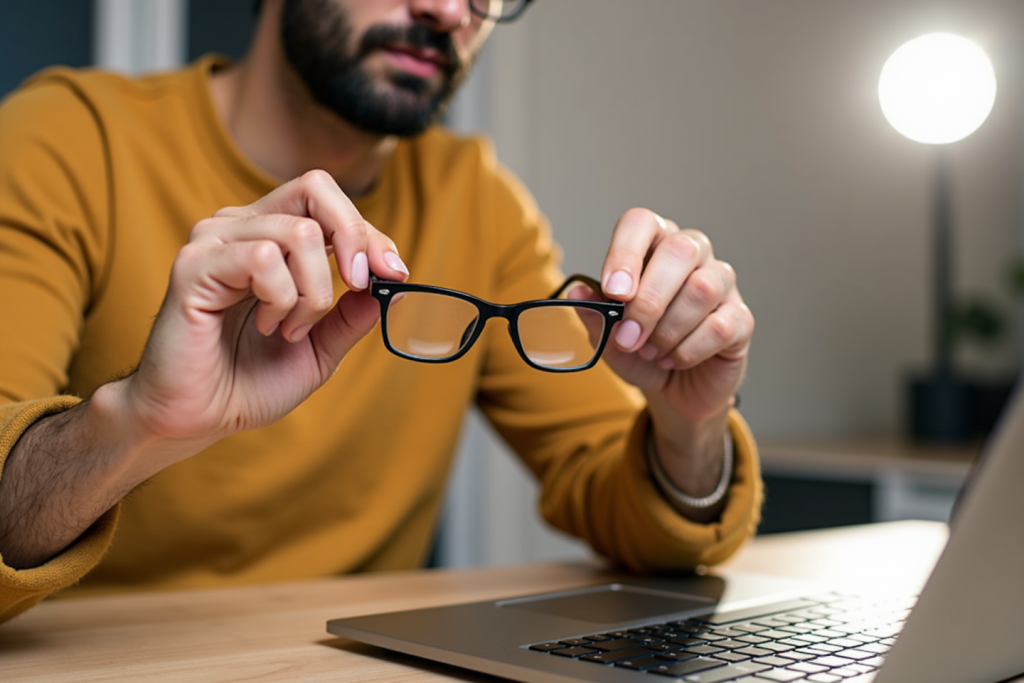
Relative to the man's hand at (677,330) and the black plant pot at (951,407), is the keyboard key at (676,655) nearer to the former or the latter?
the man's hand at (677,330)

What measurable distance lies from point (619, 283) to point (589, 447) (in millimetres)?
472

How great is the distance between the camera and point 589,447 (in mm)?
1209

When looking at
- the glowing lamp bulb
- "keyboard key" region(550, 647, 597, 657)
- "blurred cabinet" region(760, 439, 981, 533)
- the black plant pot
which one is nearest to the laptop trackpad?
"keyboard key" region(550, 647, 597, 657)

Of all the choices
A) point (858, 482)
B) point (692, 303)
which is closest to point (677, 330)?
point (692, 303)

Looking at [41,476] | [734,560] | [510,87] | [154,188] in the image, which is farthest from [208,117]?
[510,87]

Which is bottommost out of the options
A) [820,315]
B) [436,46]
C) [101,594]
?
[101,594]

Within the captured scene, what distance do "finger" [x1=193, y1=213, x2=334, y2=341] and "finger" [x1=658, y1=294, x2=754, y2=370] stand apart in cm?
32

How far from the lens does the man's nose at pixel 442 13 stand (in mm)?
1187

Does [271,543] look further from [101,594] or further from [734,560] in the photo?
[734,560]

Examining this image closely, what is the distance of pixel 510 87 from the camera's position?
2.30m

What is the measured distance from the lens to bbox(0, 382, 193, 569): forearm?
0.67 meters

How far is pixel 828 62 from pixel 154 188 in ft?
7.37

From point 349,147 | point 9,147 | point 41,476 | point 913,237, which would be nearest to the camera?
point 41,476

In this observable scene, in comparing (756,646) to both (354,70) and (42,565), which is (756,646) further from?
(354,70)
